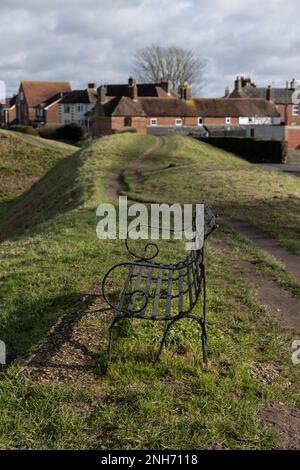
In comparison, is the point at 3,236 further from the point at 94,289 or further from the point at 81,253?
the point at 94,289

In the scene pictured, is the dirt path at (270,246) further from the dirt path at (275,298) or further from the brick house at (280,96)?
the brick house at (280,96)

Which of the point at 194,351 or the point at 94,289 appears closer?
the point at 194,351

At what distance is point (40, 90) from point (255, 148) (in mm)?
52685

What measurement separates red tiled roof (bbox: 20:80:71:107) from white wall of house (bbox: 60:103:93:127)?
6390 millimetres

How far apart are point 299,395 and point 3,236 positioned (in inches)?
595

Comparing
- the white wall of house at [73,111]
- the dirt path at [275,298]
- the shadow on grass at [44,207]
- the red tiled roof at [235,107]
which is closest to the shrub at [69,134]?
the red tiled roof at [235,107]

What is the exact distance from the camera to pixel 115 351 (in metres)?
4.88

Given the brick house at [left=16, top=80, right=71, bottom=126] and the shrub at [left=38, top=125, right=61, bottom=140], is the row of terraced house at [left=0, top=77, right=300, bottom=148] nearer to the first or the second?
the brick house at [left=16, top=80, right=71, bottom=126]

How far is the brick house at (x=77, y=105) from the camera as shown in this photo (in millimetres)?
83312

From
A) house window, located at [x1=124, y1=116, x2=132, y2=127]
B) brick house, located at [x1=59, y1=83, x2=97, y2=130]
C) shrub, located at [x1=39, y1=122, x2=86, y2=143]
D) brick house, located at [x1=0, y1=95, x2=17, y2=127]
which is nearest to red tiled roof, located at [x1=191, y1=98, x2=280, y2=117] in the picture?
house window, located at [x1=124, y1=116, x2=132, y2=127]

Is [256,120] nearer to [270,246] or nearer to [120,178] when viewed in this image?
[120,178]

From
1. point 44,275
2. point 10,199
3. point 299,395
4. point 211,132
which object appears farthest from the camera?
point 211,132
